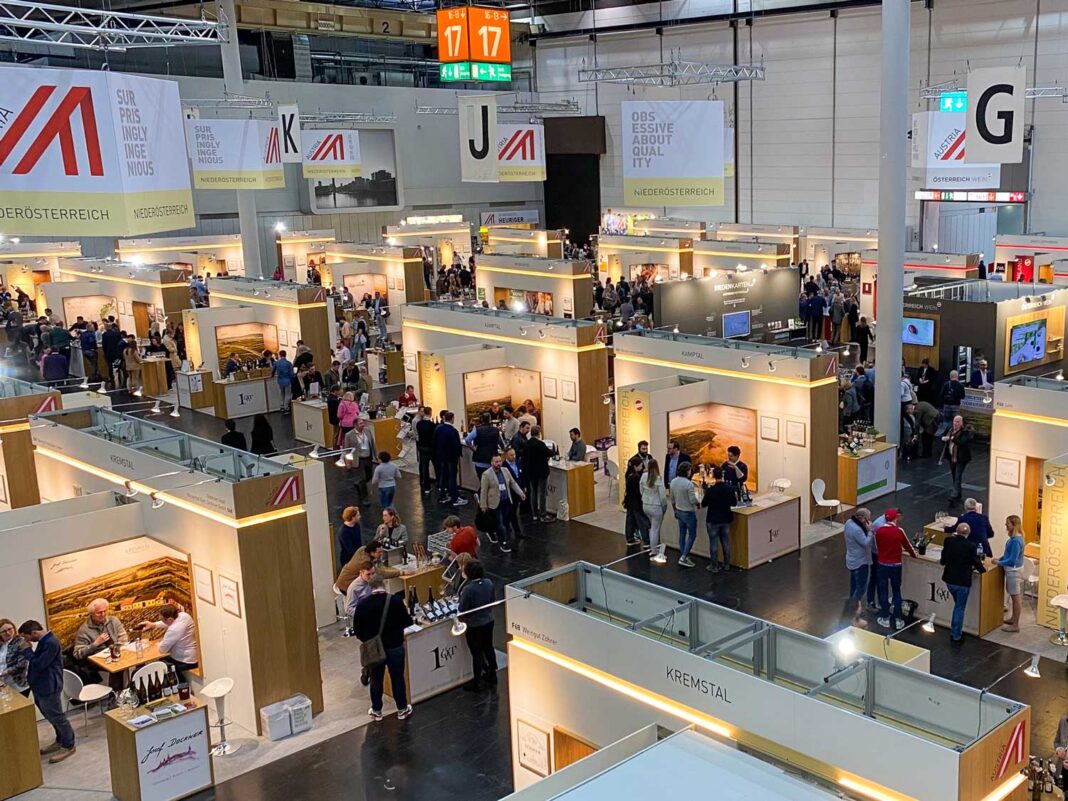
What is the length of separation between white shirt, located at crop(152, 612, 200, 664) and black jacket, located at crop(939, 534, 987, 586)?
6133 mm

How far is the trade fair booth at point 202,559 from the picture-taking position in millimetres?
7785

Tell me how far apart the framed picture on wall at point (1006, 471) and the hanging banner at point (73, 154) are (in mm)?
8245

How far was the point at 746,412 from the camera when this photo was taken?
1261 cm

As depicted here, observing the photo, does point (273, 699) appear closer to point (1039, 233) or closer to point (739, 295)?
point (739, 295)

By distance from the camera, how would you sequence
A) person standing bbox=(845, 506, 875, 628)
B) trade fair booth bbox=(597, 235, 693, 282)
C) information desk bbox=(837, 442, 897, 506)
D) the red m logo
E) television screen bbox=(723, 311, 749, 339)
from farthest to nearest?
trade fair booth bbox=(597, 235, 693, 282)
television screen bbox=(723, 311, 749, 339)
information desk bbox=(837, 442, 897, 506)
person standing bbox=(845, 506, 875, 628)
the red m logo

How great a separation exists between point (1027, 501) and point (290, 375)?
1116 cm

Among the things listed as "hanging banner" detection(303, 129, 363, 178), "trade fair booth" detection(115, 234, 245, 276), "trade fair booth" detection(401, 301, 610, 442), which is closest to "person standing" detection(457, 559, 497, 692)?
"trade fair booth" detection(401, 301, 610, 442)

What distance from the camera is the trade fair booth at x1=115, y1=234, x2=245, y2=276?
93.1 ft

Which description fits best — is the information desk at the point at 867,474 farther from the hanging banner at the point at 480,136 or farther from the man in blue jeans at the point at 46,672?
the man in blue jeans at the point at 46,672

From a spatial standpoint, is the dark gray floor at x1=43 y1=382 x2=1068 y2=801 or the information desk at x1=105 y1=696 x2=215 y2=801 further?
the dark gray floor at x1=43 y1=382 x2=1068 y2=801

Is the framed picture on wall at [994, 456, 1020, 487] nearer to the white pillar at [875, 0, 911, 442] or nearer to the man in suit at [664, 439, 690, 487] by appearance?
the white pillar at [875, 0, 911, 442]

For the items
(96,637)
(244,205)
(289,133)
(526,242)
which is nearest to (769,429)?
(96,637)

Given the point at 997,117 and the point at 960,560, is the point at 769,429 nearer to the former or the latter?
the point at 960,560

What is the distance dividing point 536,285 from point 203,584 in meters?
14.7
